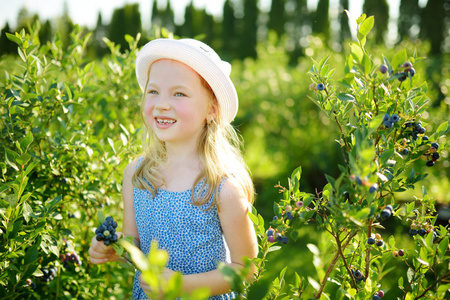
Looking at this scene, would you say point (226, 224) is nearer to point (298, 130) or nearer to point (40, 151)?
point (40, 151)

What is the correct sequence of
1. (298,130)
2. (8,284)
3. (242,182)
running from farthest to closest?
(298,130) < (242,182) < (8,284)

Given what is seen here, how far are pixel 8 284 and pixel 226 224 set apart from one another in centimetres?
90

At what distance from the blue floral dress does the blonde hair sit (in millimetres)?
Result: 37

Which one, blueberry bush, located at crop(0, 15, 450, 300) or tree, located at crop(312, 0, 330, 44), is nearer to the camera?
blueberry bush, located at crop(0, 15, 450, 300)

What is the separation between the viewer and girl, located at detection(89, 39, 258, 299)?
1711mm

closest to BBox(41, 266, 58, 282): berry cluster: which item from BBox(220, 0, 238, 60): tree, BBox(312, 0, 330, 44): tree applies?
BBox(312, 0, 330, 44): tree

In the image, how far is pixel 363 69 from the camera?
49.5 inches

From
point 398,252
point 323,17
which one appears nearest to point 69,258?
point 398,252

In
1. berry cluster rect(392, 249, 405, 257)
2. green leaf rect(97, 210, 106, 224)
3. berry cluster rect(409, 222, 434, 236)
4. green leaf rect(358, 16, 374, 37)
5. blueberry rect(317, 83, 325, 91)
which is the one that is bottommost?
berry cluster rect(392, 249, 405, 257)

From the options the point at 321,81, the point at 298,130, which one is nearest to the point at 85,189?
the point at 321,81

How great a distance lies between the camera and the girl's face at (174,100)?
69.2 inches

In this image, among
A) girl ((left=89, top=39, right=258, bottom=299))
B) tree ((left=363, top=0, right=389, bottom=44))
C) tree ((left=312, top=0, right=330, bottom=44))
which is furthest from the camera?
tree ((left=312, top=0, right=330, bottom=44))

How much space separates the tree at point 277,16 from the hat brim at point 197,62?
31.3 m

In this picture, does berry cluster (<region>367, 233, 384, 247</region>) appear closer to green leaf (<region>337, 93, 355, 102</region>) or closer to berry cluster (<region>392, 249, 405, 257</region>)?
berry cluster (<region>392, 249, 405, 257</region>)
